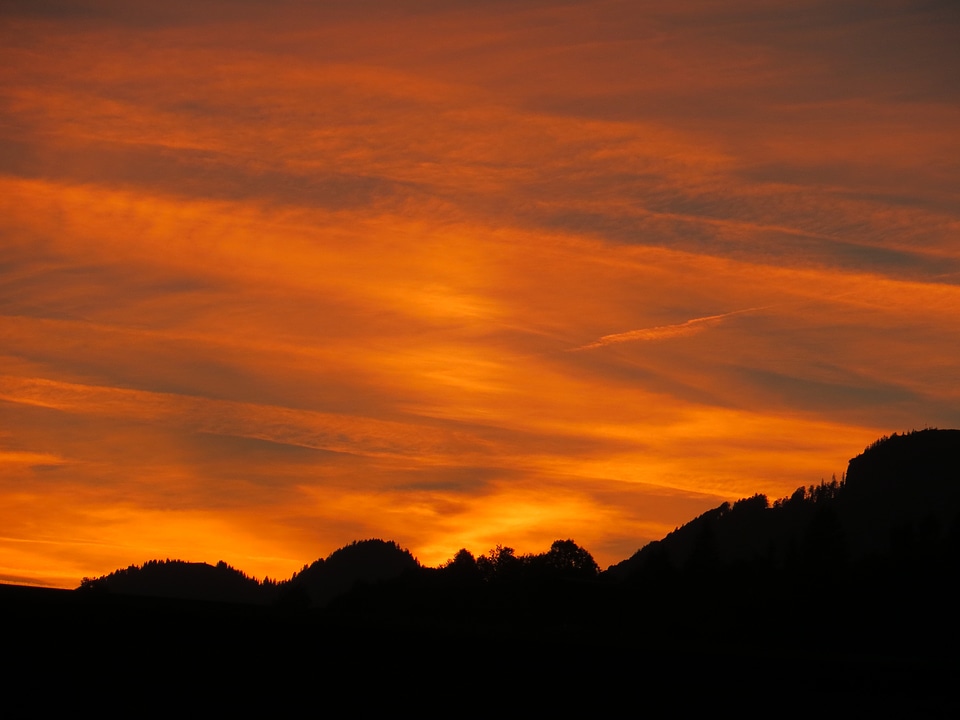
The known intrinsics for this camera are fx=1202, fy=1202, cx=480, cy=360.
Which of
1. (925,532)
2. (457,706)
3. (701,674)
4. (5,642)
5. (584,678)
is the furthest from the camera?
(925,532)

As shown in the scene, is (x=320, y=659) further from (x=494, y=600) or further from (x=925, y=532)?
(x=925, y=532)

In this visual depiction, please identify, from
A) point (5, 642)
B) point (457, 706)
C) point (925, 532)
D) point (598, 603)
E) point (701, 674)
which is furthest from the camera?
point (925, 532)

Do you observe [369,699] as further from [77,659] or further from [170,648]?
[77,659]

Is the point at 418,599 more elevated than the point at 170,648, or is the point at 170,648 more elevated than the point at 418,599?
the point at 418,599

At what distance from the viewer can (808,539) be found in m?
176

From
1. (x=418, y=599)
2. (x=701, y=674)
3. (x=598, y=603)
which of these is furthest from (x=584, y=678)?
(x=418, y=599)

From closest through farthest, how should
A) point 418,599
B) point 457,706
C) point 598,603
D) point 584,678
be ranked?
point 457,706
point 584,678
point 598,603
point 418,599

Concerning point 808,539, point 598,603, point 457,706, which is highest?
point 808,539

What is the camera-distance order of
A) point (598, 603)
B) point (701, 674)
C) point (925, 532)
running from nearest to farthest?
point (701, 674), point (598, 603), point (925, 532)

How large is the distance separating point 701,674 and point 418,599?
16687 cm

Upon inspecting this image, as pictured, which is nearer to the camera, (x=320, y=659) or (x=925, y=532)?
(x=320, y=659)

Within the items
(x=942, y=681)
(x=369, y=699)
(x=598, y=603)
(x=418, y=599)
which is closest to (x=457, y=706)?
(x=369, y=699)

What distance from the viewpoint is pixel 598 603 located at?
126125mm

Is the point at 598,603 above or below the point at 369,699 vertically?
above
